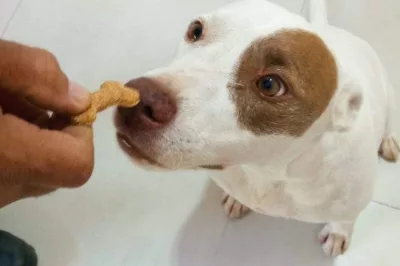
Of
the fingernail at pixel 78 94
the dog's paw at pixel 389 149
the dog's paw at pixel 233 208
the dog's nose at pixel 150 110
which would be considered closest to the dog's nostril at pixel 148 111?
the dog's nose at pixel 150 110

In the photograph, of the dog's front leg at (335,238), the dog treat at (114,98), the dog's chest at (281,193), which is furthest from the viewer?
the dog's front leg at (335,238)

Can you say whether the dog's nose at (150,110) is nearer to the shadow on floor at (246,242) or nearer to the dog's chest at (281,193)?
the dog's chest at (281,193)

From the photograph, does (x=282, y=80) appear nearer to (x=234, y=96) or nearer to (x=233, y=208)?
(x=234, y=96)

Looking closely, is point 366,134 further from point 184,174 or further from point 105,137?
point 105,137

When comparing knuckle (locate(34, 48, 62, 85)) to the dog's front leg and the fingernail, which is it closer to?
the fingernail

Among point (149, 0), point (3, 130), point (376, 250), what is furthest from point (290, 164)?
point (149, 0)

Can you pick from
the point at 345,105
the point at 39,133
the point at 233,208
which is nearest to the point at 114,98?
the point at 39,133
